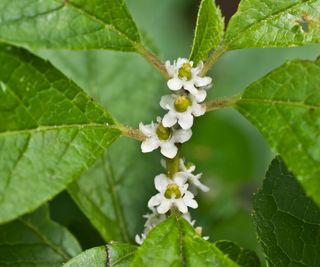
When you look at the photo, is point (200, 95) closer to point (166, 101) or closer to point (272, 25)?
point (166, 101)

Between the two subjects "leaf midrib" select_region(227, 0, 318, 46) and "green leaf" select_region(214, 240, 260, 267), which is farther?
"green leaf" select_region(214, 240, 260, 267)

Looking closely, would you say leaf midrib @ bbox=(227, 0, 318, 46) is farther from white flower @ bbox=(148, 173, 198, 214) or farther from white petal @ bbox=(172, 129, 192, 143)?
white flower @ bbox=(148, 173, 198, 214)

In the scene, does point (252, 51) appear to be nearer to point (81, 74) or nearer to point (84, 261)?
point (81, 74)

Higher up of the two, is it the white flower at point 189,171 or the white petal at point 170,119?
the white petal at point 170,119

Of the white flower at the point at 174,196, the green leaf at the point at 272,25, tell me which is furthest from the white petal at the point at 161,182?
the green leaf at the point at 272,25

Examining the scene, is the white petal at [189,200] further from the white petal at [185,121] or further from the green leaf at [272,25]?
the green leaf at [272,25]

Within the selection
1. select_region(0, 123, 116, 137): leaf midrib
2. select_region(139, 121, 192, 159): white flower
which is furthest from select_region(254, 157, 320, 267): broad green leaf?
select_region(0, 123, 116, 137): leaf midrib

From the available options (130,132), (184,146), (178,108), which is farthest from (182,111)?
(184,146)
